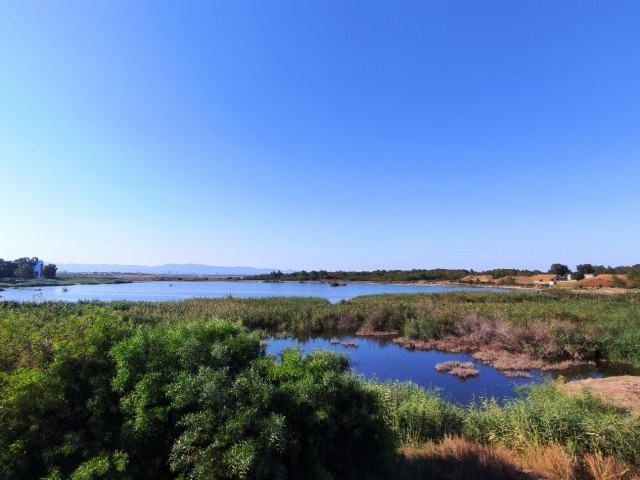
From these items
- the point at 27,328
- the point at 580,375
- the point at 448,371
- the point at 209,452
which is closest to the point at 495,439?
the point at 209,452

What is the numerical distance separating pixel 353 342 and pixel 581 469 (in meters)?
19.2

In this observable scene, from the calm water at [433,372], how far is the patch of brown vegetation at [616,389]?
1.37m

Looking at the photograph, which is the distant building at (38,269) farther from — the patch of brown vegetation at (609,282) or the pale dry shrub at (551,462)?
the patch of brown vegetation at (609,282)

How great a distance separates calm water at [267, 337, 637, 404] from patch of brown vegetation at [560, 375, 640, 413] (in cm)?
137

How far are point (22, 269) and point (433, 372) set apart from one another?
144 meters

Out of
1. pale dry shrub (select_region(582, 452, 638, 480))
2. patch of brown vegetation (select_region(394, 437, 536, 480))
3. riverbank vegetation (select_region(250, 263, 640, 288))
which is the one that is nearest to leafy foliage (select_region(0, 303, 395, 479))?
patch of brown vegetation (select_region(394, 437, 536, 480))

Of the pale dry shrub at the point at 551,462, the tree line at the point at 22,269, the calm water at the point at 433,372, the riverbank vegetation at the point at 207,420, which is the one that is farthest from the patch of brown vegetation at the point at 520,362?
the tree line at the point at 22,269

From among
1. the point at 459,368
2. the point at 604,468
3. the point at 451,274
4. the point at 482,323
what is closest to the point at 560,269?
the point at 451,274

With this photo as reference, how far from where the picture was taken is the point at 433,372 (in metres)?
17.4

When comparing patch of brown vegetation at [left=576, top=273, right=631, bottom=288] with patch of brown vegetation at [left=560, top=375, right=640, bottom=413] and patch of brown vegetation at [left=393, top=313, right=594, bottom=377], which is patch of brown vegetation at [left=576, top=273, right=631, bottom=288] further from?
patch of brown vegetation at [left=560, top=375, right=640, bottom=413]

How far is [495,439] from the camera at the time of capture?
285 inches

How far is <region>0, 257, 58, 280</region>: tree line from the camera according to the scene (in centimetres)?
11307

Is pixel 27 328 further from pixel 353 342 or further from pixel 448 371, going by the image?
pixel 353 342

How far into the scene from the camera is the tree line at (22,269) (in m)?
113
